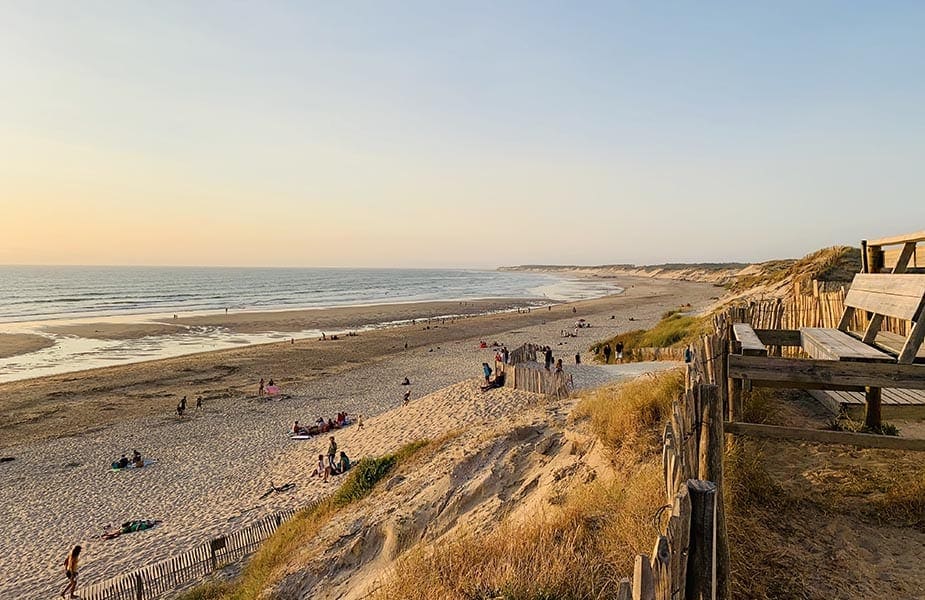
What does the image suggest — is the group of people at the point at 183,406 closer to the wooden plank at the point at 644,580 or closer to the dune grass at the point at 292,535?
the dune grass at the point at 292,535

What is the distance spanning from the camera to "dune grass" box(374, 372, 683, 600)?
3.95 m

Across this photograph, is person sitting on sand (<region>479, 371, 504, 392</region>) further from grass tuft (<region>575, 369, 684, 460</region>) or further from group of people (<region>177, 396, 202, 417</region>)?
group of people (<region>177, 396, 202, 417</region>)

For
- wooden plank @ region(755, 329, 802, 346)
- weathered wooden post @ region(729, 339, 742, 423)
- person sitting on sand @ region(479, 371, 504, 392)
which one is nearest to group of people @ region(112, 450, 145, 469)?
person sitting on sand @ region(479, 371, 504, 392)

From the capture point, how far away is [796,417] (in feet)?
20.8

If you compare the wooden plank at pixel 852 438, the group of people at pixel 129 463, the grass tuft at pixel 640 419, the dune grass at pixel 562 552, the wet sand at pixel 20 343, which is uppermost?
the wooden plank at pixel 852 438

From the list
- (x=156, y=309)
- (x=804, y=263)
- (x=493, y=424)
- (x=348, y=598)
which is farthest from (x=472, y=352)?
(x=156, y=309)

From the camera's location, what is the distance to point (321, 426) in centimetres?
1838

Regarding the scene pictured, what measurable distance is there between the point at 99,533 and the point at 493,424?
9.58m

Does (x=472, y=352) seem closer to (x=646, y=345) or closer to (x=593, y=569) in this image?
(x=646, y=345)

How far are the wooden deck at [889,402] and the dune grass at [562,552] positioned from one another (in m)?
1.92

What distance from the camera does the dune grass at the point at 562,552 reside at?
395 cm

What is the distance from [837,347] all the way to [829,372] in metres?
0.62

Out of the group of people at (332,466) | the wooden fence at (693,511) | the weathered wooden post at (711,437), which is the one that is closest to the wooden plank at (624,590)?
the wooden fence at (693,511)

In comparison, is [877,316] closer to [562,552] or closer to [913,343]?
[913,343]
